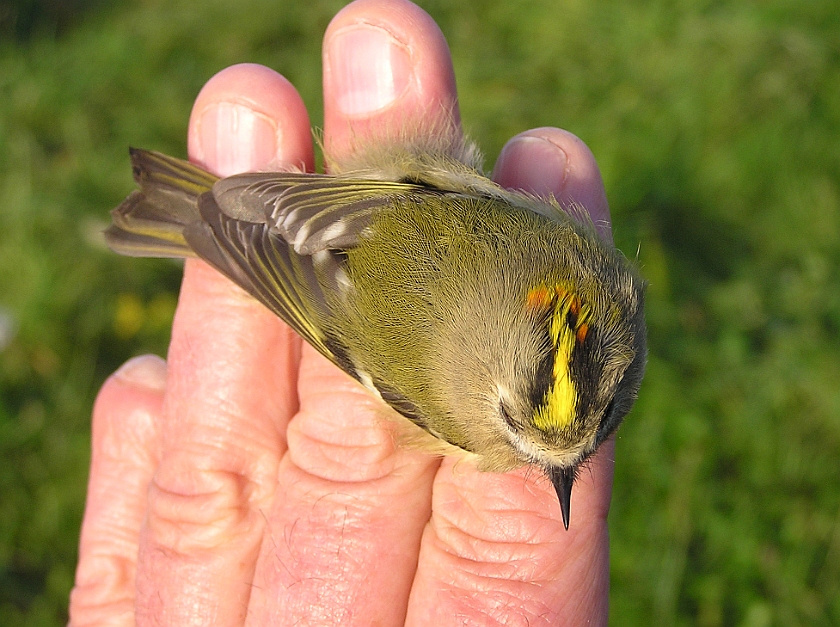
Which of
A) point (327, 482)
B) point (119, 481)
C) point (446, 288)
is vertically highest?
point (446, 288)

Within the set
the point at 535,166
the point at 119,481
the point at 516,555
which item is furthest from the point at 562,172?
the point at 119,481

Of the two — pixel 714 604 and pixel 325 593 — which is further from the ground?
pixel 325 593

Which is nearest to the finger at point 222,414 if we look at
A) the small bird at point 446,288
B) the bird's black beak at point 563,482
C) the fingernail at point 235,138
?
the fingernail at point 235,138

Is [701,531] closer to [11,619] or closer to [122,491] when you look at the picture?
[122,491]

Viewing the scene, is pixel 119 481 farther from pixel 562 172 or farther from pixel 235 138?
pixel 562 172

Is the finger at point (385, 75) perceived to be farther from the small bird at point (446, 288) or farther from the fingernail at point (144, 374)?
the fingernail at point (144, 374)

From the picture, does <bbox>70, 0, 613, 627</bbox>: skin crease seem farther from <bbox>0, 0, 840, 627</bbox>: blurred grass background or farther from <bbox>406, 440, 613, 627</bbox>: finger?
<bbox>0, 0, 840, 627</bbox>: blurred grass background

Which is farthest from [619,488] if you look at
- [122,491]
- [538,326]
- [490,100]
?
[490,100]
